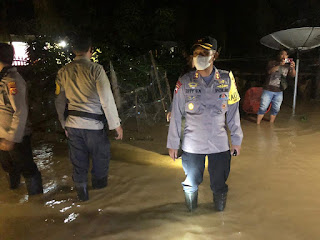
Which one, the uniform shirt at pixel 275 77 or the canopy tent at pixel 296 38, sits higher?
the canopy tent at pixel 296 38

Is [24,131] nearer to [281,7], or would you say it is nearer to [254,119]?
[254,119]

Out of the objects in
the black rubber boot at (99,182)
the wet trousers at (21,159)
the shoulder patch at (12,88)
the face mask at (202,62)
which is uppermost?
the face mask at (202,62)

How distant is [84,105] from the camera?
Answer: 3244mm

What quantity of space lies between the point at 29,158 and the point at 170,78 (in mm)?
6550

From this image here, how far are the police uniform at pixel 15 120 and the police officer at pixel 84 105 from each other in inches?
16.2

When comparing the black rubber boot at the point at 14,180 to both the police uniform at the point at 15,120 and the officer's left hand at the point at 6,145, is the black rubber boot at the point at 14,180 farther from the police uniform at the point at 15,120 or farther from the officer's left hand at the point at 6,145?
the officer's left hand at the point at 6,145

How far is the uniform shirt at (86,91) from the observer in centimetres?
317

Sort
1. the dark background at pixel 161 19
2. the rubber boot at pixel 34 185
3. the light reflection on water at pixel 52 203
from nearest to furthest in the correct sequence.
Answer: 1. the light reflection on water at pixel 52 203
2. the rubber boot at pixel 34 185
3. the dark background at pixel 161 19

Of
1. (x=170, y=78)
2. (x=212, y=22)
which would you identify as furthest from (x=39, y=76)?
(x=212, y=22)

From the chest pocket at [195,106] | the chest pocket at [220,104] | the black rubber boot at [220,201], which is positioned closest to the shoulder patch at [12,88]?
the chest pocket at [195,106]

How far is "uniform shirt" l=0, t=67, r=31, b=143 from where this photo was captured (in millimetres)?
3160

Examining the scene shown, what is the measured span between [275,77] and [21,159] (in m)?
5.59

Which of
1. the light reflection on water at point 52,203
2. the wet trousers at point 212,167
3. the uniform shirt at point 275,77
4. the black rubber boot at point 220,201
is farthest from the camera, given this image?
the uniform shirt at point 275,77

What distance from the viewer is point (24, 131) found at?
337cm
